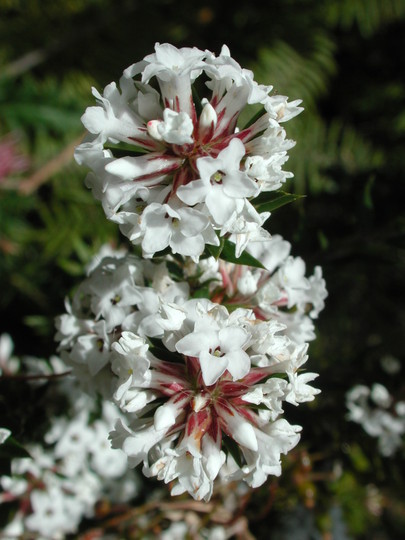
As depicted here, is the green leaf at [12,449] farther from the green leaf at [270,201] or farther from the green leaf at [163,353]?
the green leaf at [270,201]

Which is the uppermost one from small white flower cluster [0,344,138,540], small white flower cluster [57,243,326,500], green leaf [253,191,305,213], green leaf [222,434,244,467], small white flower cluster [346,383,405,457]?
green leaf [253,191,305,213]

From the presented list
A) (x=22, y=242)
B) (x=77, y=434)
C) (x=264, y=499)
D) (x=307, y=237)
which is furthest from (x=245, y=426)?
(x=22, y=242)

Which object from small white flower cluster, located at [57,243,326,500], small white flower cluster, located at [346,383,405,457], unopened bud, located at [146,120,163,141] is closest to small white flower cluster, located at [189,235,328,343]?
small white flower cluster, located at [57,243,326,500]

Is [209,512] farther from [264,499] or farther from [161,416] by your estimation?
[161,416]

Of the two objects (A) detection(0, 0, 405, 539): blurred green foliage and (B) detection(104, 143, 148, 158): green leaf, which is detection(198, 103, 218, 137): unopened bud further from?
(A) detection(0, 0, 405, 539): blurred green foliage

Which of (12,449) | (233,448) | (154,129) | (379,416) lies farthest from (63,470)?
(154,129)

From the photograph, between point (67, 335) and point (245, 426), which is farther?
point (67, 335)

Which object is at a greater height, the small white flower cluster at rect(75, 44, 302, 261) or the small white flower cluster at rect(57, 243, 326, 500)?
the small white flower cluster at rect(75, 44, 302, 261)
